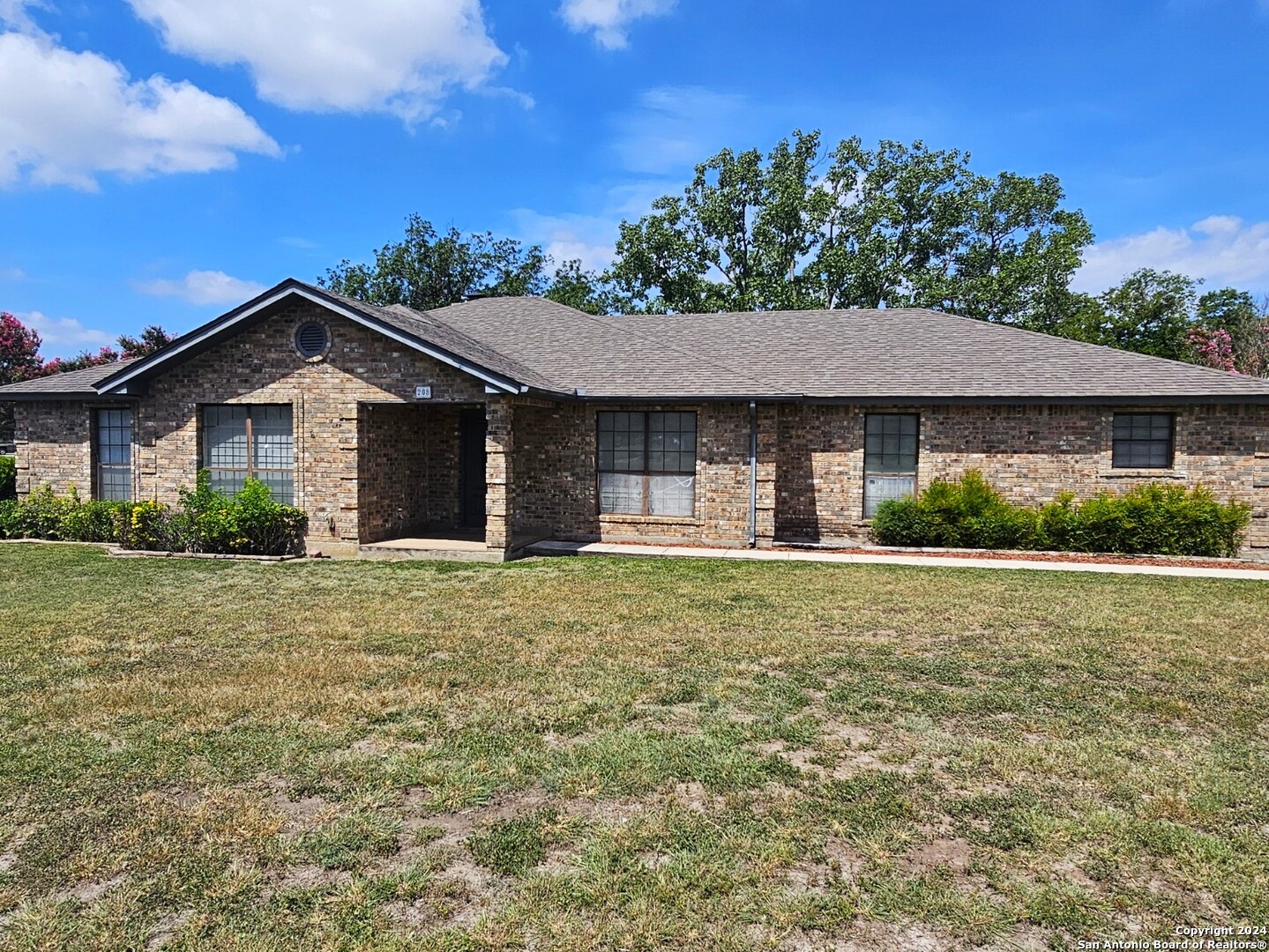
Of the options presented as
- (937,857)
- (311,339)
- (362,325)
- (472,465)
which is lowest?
(937,857)

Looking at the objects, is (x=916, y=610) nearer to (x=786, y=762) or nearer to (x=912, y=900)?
(x=786, y=762)

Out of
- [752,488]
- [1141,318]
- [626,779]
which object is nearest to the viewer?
[626,779]

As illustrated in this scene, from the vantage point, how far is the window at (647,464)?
47.8 ft

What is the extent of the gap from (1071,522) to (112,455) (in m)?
18.9

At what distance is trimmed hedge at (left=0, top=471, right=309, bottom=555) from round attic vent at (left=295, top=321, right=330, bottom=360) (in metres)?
2.48

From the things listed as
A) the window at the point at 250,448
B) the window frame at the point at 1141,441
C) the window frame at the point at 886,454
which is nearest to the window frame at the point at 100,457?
the window at the point at 250,448

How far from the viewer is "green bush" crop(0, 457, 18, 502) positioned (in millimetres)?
18047

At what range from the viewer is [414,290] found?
131ft

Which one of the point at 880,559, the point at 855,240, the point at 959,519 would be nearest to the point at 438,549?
the point at 880,559

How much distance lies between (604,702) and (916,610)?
4.79 metres

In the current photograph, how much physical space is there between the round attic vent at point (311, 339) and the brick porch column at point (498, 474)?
126 inches

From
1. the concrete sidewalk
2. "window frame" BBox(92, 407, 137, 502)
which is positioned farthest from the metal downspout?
"window frame" BBox(92, 407, 137, 502)

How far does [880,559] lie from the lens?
12.8 m

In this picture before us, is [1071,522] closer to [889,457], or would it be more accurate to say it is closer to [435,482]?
[889,457]
